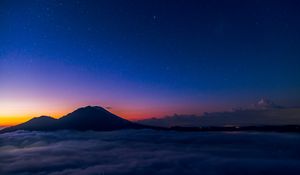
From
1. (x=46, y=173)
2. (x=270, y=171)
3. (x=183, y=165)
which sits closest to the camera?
(x=46, y=173)

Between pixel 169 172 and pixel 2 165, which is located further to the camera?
pixel 2 165

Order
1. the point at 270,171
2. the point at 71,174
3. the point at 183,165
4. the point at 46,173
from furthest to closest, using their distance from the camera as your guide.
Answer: the point at 183,165
the point at 270,171
the point at 46,173
the point at 71,174

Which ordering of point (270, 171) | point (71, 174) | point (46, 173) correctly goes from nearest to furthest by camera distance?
point (71, 174)
point (46, 173)
point (270, 171)

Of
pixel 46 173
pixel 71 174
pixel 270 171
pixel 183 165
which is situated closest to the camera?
pixel 71 174

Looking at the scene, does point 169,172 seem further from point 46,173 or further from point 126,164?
point 46,173

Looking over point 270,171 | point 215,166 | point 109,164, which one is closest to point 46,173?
point 109,164

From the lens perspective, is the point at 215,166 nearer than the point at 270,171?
No

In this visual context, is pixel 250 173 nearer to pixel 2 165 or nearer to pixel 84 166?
pixel 84 166

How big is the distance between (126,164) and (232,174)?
6616 centimetres

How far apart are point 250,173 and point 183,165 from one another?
130 ft

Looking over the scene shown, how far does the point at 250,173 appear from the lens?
564 feet

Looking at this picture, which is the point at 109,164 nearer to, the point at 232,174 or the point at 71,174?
the point at 71,174

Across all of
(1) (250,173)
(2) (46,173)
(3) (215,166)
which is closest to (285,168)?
(1) (250,173)

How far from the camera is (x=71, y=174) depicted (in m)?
154
